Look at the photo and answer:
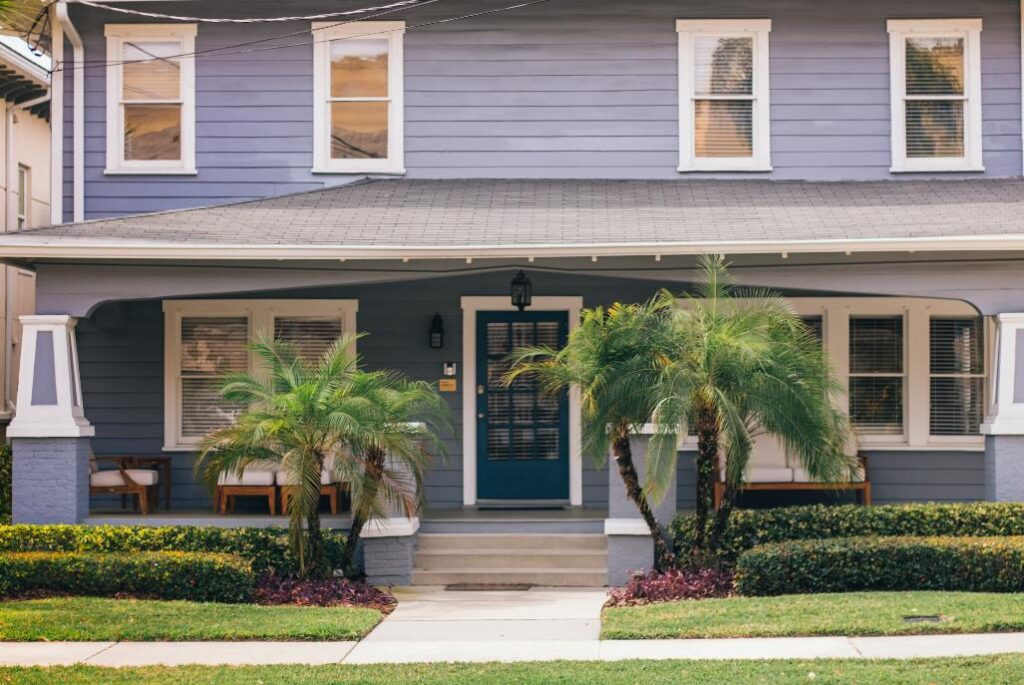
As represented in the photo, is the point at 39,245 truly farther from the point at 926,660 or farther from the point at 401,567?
the point at 926,660

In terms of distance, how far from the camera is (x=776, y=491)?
49.2 feet

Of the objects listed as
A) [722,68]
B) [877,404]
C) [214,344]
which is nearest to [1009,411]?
[877,404]

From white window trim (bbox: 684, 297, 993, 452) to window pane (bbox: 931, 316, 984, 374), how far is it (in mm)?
125

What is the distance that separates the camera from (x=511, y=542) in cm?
1369

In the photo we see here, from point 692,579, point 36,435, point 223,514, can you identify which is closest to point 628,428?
point 692,579

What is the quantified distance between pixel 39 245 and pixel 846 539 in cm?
779

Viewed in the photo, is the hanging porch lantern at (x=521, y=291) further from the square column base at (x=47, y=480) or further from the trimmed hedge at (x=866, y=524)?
the square column base at (x=47, y=480)

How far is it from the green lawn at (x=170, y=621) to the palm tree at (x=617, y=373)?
2.58 m

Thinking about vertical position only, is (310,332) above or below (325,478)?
above

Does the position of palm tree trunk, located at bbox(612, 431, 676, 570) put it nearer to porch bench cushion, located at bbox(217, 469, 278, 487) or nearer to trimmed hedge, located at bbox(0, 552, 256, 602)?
trimmed hedge, located at bbox(0, 552, 256, 602)

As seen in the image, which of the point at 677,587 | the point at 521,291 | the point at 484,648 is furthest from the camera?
the point at 521,291

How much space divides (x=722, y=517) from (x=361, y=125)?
6406 mm

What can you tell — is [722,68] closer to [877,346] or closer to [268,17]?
[877,346]

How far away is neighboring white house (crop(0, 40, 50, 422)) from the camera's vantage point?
18453 millimetres
